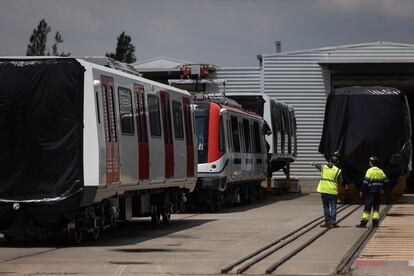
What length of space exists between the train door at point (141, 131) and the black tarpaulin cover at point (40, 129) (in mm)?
2696

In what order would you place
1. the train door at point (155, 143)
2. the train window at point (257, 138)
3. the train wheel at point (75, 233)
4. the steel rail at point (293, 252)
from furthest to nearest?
the train window at point (257, 138) < the train door at point (155, 143) < the train wheel at point (75, 233) < the steel rail at point (293, 252)

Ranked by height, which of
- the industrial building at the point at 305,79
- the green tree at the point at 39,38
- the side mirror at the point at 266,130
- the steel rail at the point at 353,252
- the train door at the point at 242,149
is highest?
the green tree at the point at 39,38

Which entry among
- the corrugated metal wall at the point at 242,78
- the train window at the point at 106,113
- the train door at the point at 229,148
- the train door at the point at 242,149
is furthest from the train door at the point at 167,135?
the corrugated metal wall at the point at 242,78

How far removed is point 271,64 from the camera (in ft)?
168

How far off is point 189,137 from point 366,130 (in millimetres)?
11095

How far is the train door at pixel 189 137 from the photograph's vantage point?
23.8 metres

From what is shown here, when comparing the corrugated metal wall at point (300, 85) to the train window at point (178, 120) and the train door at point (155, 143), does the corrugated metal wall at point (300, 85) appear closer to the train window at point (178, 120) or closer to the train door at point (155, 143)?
the train window at point (178, 120)

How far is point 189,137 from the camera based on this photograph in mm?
24016

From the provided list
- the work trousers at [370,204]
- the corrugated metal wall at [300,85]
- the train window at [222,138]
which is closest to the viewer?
the work trousers at [370,204]

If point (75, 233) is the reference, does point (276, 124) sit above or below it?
above

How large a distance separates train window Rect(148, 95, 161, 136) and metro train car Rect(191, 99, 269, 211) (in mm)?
7185

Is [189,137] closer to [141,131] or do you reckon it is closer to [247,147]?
[141,131]

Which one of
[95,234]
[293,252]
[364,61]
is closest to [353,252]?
[293,252]

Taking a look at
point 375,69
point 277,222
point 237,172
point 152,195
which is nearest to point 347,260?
point 152,195
